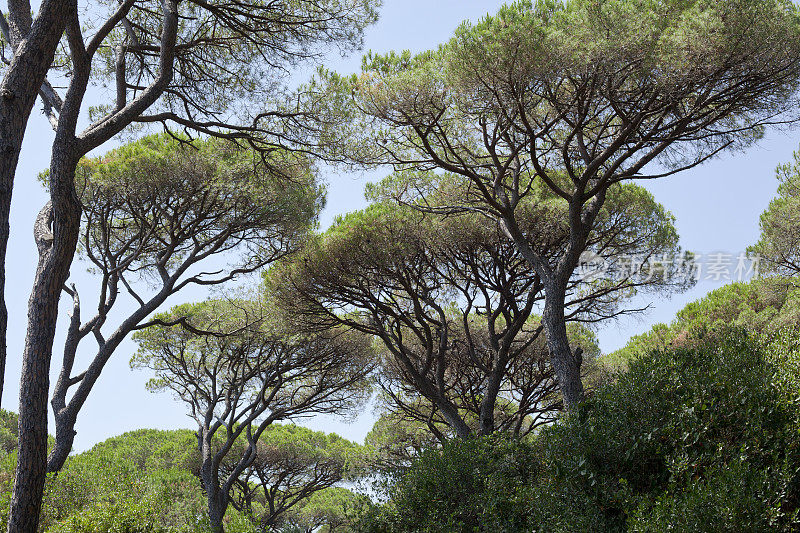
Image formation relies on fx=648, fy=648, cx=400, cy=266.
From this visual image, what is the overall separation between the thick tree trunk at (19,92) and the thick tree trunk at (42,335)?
1187mm

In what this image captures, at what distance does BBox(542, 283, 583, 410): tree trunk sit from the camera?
743 centimetres

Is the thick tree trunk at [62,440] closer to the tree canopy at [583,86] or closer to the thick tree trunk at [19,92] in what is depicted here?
the thick tree trunk at [19,92]

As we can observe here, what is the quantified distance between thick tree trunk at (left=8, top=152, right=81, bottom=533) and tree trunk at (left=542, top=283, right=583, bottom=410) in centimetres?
514

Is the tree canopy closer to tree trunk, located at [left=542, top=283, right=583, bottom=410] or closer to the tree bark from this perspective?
tree trunk, located at [left=542, top=283, right=583, bottom=410]

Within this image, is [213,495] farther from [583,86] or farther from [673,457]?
[673,457]

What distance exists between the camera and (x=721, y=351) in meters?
4.65

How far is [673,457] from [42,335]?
4.83 m

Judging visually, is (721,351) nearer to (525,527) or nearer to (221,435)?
(525,527)

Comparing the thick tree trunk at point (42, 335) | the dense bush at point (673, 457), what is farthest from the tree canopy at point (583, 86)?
the thick tree trunk at point (42, 335)

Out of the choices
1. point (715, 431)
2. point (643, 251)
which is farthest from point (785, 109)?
point (715, 431)

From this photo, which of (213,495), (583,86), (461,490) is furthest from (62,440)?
(583,86)

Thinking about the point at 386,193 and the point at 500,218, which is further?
the point at 386,193

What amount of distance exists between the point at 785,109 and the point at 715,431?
18.2ft

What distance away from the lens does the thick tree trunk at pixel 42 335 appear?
5145mm
